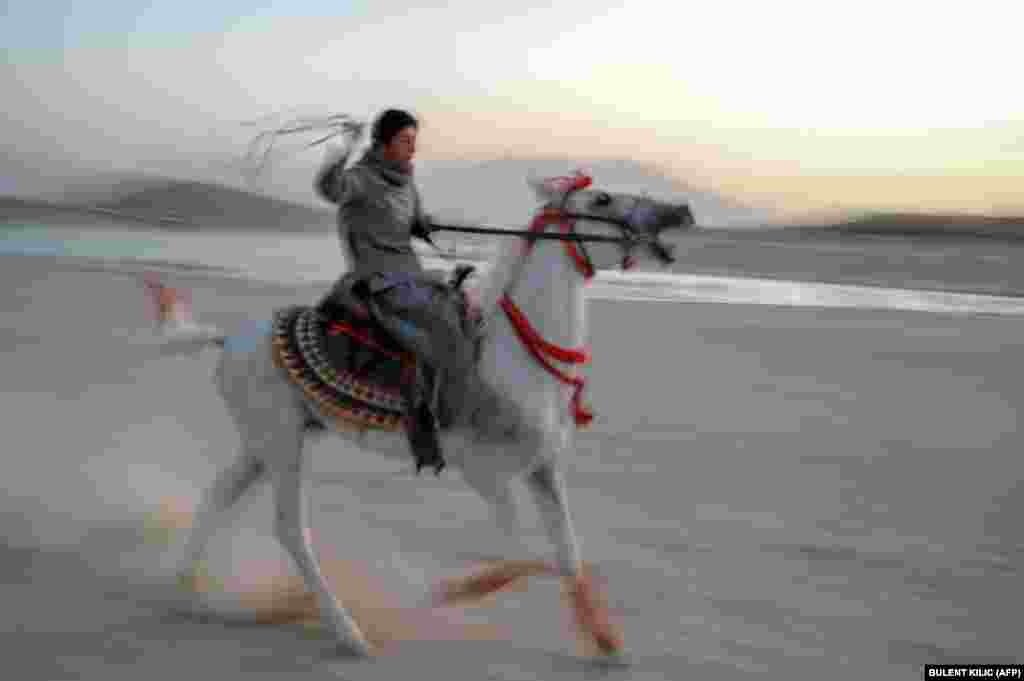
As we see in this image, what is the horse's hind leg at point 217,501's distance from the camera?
18.5 ft

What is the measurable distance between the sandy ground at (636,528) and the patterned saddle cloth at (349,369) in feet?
3.34

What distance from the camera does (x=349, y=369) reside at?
5.28 meters

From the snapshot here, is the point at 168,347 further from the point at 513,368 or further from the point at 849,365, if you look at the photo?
the point at 849,365

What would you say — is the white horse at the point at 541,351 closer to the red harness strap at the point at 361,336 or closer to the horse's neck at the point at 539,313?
the horse's neck at the point at 539,313

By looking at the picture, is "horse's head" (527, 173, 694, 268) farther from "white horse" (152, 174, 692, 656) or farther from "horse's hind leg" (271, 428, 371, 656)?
"horse's hind leg" (271, 428, 371, 656)

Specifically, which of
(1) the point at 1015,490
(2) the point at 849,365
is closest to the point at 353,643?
(1) the point at 1015,490

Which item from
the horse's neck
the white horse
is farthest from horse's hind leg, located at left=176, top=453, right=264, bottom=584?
the horse's neck

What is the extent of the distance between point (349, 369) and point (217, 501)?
1.01m

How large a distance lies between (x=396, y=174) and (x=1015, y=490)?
5503 mm

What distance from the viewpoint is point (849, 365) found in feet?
49.3

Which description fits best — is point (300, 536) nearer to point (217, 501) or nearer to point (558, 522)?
point (217, 501)

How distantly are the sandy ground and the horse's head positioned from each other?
5.71 feet

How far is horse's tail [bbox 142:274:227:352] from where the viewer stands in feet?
19.7

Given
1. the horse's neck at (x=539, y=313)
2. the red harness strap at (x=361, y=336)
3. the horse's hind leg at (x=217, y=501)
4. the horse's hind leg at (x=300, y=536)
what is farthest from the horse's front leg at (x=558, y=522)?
the horse's hind leg at (x=217, y=501)
